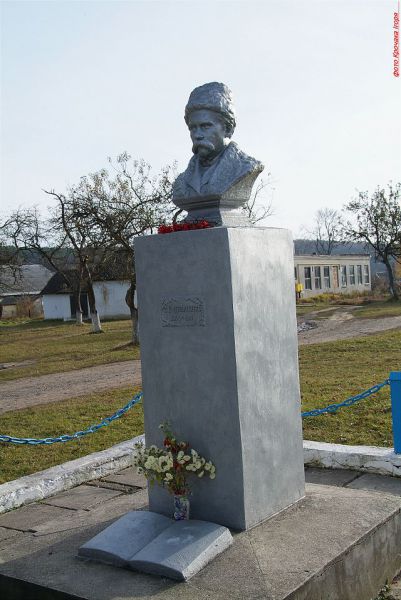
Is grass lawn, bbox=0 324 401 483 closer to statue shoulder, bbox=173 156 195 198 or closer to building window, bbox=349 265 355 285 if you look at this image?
statue shoulder, bbox=173 156 195 198

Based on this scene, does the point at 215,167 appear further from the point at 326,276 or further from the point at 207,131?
the point at 326,276

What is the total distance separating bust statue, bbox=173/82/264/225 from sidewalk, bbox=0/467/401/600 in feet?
7.21

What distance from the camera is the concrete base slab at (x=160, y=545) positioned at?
170 inches

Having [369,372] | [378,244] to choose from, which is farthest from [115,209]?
[378,244]

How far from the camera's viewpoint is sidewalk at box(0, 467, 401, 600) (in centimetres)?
414

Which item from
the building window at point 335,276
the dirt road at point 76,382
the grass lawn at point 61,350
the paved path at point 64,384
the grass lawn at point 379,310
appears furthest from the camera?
the building window at point 335,276

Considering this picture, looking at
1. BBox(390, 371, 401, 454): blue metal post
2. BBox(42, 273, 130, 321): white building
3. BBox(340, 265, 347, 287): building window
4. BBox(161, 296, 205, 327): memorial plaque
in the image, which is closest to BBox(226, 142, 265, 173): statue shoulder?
BBox(161, 296, 205, 327): memorial plaque

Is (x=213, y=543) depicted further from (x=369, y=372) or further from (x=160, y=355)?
(x=369, y=372)

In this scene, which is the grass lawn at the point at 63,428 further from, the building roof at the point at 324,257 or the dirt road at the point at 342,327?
the building roof at the point at 324,257

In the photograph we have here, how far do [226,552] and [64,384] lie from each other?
1085 cm

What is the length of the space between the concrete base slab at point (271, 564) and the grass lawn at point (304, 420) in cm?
261

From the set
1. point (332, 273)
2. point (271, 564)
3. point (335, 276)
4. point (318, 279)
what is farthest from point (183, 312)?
point (335, 276)

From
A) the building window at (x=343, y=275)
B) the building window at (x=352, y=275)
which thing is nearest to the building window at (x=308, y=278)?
the building window at (x=343, y=275)

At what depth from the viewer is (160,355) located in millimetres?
5129
